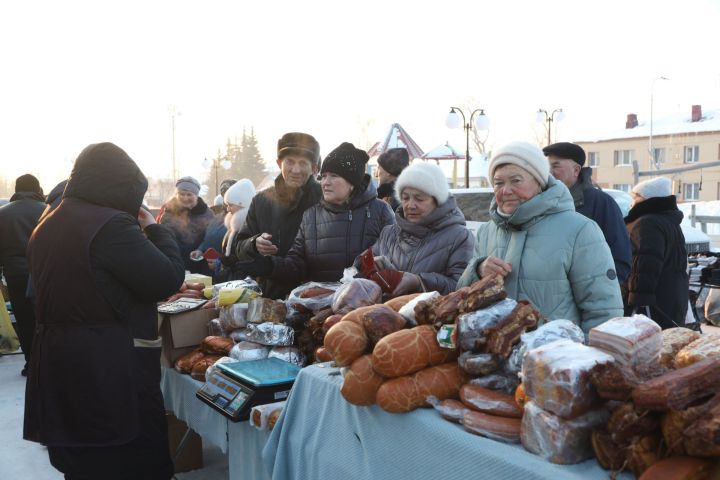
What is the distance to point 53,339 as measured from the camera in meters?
2.32

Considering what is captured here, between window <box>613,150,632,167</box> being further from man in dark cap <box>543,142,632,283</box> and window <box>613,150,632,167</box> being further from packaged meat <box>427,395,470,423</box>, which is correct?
packaged meat <box>427,395,470,423</box>

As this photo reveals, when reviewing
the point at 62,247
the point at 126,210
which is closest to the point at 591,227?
the point at 126,210

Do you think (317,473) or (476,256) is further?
(476,256)

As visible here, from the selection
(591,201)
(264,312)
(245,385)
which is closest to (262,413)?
(245,385)

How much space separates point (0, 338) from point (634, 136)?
1657 inches

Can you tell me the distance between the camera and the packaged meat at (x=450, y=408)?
5.05ft

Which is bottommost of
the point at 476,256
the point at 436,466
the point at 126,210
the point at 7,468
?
the point at 7,468

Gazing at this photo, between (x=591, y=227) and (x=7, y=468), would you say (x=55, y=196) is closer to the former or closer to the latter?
(x=7, y=468)

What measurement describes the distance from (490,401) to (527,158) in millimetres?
1046

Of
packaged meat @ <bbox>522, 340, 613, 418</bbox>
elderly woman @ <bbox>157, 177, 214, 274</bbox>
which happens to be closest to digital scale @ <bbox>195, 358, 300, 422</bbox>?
packaged meat @ <bbox>522, 340, 613, 418</bbox>

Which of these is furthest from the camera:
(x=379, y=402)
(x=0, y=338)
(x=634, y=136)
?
(x=634, y=136)

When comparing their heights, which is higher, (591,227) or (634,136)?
(634,136)

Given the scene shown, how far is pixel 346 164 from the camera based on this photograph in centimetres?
319

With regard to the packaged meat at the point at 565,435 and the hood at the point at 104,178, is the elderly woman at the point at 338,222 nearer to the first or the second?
the hood at the point at 104,178
